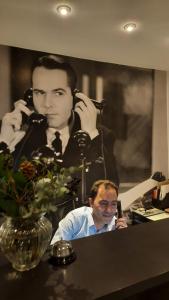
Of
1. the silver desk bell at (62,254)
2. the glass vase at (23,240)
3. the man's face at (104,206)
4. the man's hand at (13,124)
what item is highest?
the man's hand at (13,124)

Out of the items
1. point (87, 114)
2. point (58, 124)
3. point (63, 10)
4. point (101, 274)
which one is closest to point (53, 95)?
point (58, 124)

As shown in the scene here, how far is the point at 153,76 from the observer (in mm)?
3059

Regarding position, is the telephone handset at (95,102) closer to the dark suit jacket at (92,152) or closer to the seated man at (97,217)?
the dark suit jacket at (92,152)

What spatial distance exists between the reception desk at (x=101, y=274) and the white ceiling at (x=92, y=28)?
4.60 feet

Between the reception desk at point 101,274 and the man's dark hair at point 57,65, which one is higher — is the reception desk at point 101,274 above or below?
below

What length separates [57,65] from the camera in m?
2.47

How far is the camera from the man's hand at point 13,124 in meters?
2.28

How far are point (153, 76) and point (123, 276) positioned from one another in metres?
2.78

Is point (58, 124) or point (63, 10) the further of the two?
point (58, 124)

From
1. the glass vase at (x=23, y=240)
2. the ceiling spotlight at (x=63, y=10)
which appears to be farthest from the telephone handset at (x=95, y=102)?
the glass vase at (x=23, y=240)

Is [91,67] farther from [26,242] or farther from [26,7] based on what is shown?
[26,242]

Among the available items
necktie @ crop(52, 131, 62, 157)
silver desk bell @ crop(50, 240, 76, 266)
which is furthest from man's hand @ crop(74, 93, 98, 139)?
silver desk bell @ crop(50, 240, 76, 266)

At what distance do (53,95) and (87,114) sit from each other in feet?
1.48

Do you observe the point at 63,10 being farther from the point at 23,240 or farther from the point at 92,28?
the point at 23,240
